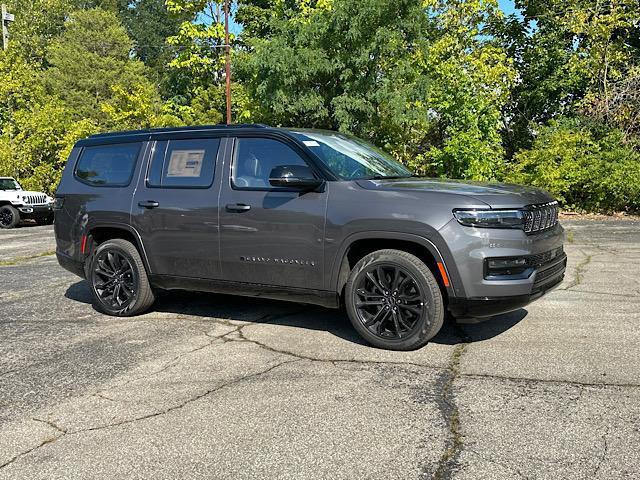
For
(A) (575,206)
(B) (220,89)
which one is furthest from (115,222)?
(B) (220,89)

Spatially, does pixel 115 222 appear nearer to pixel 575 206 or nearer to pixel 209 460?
pixel 209 460

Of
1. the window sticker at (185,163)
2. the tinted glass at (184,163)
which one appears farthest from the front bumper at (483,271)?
the window sticker at (185,163)

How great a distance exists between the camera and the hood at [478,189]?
4.50 metres

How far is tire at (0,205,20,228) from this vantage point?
18281 mm

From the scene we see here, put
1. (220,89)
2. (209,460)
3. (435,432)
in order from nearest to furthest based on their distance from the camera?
(209,460) → (435,432) → (220,89)

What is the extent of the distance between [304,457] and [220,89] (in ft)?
105

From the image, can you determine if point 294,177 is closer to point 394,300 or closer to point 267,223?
point 267,223

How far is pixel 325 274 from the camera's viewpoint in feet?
16.3

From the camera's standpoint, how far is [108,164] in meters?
6.28

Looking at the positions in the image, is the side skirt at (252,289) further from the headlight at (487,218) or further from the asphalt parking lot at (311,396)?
the headlight at (487,218)

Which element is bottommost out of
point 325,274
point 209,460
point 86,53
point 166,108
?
point 209,460

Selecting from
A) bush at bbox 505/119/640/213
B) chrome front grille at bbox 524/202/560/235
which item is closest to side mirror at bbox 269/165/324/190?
chrome front grille at bbox 524/202/560/235

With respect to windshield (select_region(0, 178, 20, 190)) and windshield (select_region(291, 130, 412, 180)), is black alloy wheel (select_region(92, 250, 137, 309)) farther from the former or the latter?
windshield (select_region(0, 178, 20, 190))

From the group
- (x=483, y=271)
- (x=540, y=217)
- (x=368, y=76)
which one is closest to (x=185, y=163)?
(x=483, y=271)
